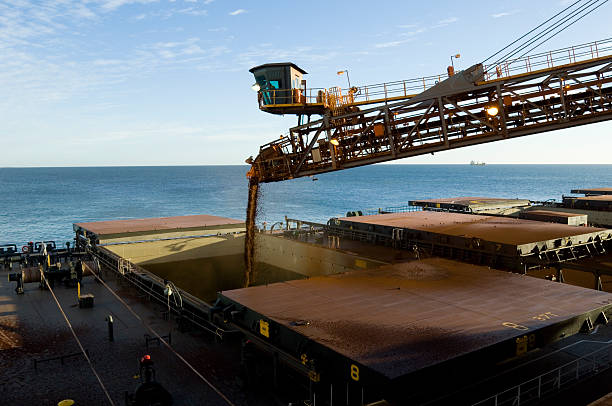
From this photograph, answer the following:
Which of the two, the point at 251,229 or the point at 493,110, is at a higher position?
the point at 493,110

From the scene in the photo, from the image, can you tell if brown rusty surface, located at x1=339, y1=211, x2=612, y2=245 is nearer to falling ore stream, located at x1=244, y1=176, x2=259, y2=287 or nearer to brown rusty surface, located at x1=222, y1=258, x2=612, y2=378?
brown rusty surface, located at x1=222, y1=258, x2=612, y2=378

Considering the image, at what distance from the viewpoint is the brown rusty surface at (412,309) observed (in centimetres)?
988

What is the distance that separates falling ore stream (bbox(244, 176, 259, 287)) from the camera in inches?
962

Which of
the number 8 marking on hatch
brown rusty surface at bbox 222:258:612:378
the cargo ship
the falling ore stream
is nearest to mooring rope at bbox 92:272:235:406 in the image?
the cargo ship

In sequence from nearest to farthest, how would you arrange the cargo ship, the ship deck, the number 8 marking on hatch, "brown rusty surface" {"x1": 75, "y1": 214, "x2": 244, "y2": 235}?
the number 8 marking on hatch
the ship deck
the cargo ship
"brown rusty surface" {"x1": 75, "y1": 214, "x2": 244, "y2": 235}

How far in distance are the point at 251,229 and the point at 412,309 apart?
17.3 metres

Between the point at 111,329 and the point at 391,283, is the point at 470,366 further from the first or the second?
the point at 111,329

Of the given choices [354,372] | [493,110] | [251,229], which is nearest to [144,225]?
[251,229]

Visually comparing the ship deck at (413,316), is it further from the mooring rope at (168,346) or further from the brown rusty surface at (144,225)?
the brown rusty surface at (144,225)

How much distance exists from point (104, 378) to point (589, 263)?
78.8 ft

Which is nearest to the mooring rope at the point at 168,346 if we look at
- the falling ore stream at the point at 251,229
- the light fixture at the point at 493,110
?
the falling ore stream at the point at 251,229

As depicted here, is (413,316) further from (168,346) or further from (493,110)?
(493,110)

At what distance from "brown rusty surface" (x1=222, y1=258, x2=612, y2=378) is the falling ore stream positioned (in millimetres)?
9092

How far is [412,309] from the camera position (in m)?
12.7
